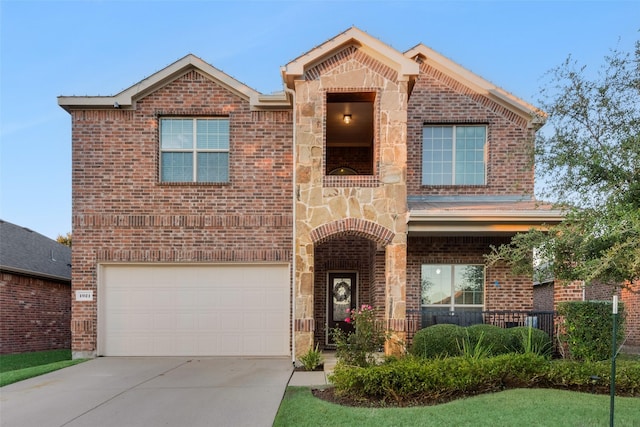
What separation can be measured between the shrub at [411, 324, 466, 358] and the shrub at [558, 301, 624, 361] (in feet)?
7.49

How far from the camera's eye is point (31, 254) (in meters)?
15.5

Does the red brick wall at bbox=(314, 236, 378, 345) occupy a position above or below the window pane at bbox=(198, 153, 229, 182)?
below

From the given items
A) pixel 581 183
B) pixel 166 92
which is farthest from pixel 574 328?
pixel 166 92

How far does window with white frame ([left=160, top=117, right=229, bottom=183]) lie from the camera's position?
1145 centimetres

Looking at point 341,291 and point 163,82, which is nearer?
point 163,82

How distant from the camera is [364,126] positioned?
12.1 metres

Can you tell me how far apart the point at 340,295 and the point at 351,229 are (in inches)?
128

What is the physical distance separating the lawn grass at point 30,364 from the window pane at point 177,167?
16.8 ft

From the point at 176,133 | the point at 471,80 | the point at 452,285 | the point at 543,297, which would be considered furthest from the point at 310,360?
the point at 543,297

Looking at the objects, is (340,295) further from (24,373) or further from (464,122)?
(24,373)

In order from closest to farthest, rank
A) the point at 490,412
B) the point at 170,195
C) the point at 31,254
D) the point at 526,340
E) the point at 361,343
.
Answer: the point at 490,412, the point at 361,343, the point at 526,340, the point at 170,195, the point at 31,254

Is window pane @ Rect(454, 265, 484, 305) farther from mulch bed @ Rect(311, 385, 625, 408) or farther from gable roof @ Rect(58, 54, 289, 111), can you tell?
gable roof @ Rect(58, 54, 289, 111)

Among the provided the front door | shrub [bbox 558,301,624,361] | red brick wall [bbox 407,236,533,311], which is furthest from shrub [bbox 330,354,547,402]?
the front door

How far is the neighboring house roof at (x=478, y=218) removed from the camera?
389 inches
